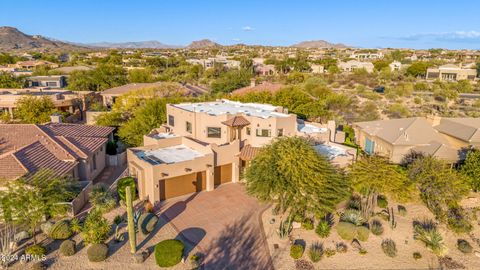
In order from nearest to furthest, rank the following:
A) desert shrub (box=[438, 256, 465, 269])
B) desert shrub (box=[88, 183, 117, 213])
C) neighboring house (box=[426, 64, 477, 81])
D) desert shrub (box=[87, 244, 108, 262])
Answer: desert shrub (box=[87, 244, 108, 262]), desert shrub (box=[438, 256, 465, 269]), desert shrub (box=[88, 183, 117, 213]), neighboring house (box=[426, 64, 477, 81])

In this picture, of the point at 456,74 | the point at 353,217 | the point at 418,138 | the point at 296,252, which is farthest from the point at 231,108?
the point at 456,74

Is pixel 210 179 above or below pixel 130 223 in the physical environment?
below

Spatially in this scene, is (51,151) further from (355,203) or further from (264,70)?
(264,70)

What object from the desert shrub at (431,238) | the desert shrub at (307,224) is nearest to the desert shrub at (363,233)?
the desert shrub at (307,224)

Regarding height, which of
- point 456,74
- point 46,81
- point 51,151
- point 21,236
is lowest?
point 21,236

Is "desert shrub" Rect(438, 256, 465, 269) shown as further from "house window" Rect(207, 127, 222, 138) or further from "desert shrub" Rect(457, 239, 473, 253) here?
"house window" Rect(207, 127, 222, 138)

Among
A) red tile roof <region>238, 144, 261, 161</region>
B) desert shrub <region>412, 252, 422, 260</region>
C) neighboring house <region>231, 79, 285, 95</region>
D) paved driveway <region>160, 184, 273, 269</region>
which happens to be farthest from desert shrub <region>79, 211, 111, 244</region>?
neighboring house <region>231, 79, 285, 95</region>

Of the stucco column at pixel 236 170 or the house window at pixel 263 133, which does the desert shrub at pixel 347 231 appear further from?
the house window at pixel 263 133
